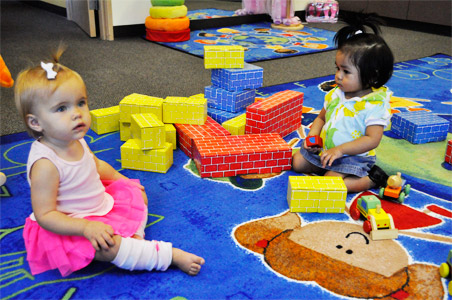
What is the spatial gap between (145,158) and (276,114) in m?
0.51

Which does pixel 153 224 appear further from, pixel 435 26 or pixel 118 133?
pixel 435 26

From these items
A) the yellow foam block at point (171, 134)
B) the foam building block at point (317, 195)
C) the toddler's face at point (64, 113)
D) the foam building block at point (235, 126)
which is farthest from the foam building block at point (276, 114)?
the toddler's face at point (64, 113)

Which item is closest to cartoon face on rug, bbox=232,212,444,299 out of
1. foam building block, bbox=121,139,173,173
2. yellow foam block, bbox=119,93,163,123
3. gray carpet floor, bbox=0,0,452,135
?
foam building block, bbox=121,139,173,173

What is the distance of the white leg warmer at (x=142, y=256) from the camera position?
954 mm

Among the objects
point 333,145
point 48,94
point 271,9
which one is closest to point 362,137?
point 333,145

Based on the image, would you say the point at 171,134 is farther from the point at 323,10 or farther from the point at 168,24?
the point at 323,10

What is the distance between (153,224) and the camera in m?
1.14

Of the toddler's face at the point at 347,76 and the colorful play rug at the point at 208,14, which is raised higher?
A: the toddler's face at the point at 347,76

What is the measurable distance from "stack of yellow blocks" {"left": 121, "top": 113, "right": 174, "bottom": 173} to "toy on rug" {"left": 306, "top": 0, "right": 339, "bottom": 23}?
3.47m

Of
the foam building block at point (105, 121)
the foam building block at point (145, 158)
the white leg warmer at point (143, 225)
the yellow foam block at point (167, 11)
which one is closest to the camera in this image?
the white leg warmer at point (143, 225)

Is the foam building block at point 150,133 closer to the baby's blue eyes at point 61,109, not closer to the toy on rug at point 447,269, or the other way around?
the baby's blue eyes at point 61,109

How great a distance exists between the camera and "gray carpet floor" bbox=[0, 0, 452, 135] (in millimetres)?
2246

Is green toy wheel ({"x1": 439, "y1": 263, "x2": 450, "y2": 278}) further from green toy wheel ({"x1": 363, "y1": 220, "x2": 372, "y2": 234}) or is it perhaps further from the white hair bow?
the white hair bow

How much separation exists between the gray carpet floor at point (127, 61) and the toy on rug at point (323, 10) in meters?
0.37
